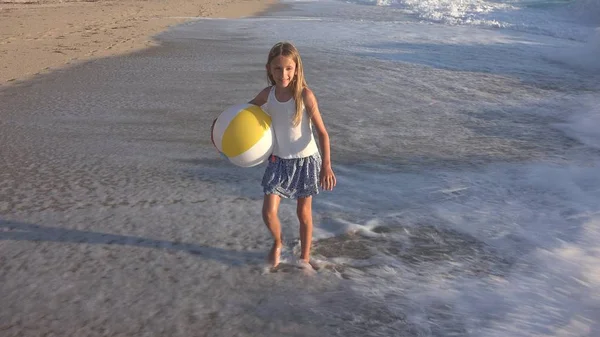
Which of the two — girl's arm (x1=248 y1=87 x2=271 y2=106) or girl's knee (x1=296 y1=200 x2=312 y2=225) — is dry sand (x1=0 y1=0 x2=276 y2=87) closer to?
girl's arm (x1=248 y1=87 x2=271 y2=106)

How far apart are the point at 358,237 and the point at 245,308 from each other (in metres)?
1.12

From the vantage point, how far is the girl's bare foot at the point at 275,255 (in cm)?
345

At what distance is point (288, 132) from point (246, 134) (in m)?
0.25

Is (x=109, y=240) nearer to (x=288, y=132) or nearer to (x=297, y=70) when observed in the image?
(x=288, y=132)

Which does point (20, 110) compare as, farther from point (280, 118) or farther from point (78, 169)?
point (280, 118)

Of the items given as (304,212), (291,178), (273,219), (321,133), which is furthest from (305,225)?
(321,133)

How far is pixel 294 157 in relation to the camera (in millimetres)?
3414

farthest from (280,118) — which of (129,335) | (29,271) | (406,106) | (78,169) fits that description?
(406,106)

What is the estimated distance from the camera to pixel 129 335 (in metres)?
2.71

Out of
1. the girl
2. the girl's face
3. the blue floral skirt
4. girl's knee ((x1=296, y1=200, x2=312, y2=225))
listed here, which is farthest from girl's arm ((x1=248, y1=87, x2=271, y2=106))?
girl's knee ((x1=296, y1=200, x2=312, y2=225))

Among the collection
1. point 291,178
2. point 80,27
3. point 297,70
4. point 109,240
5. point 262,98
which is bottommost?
point 109,240

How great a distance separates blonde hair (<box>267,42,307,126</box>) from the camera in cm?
321

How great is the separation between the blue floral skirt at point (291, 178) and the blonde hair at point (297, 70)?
0.25 metres

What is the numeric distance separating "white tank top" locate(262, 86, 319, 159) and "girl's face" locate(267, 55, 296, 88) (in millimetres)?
164
